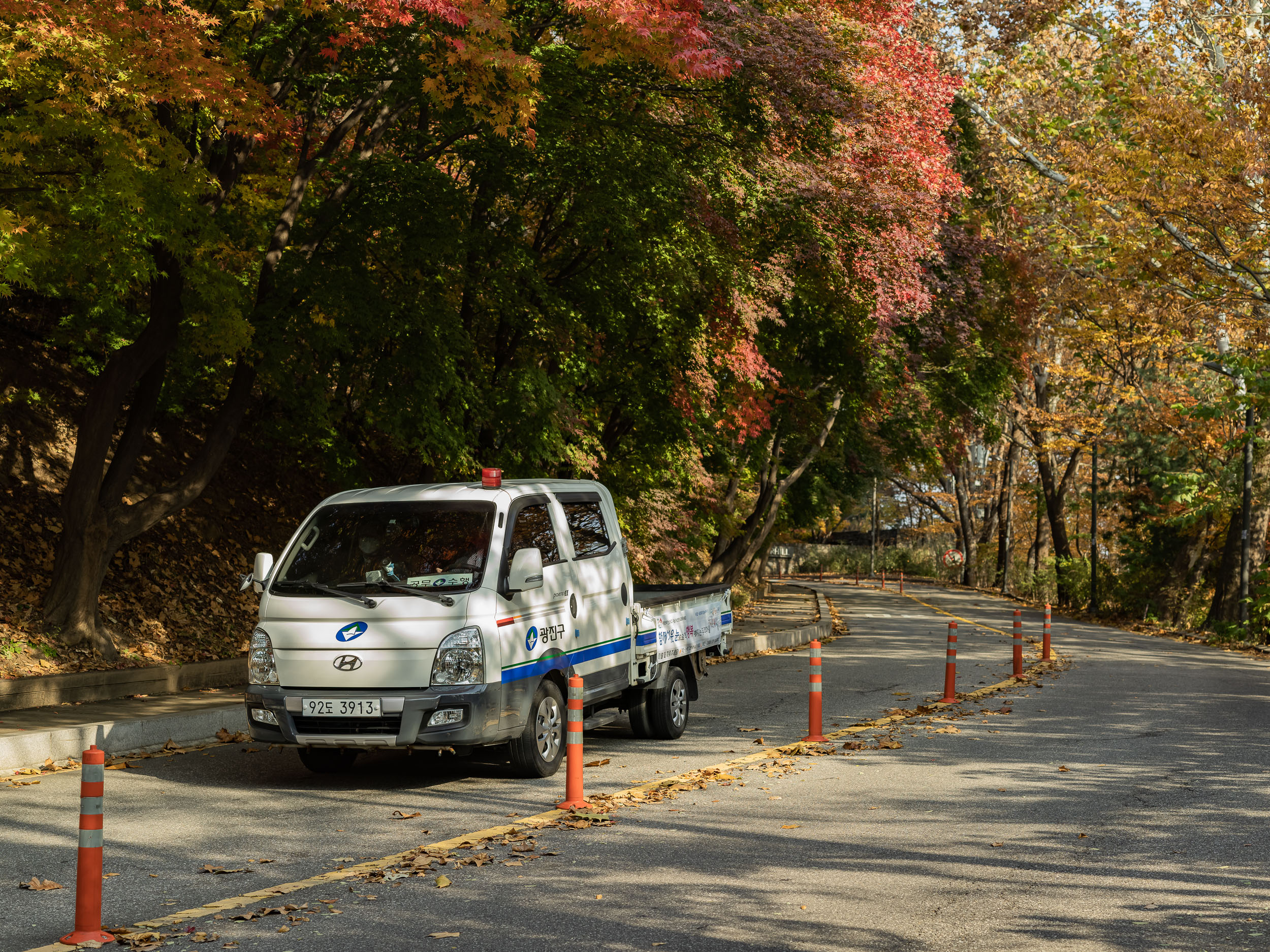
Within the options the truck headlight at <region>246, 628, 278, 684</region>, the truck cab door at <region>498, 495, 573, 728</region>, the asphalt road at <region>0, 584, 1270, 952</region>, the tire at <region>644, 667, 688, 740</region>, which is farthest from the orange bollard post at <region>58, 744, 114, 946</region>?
the tire at <region>644, 667, 688, 740</region>

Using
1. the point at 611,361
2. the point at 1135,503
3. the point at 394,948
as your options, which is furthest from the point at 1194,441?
the point at 394,948

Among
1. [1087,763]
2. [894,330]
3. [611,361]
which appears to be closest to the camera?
[1087,763]

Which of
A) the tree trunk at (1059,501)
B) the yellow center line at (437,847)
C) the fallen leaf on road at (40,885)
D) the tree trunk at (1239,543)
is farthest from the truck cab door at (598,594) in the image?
the tree trunk at (1059,501)

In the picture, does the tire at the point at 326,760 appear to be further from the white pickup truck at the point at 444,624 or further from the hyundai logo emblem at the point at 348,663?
the hyundai logo emblem at the point at 348,663

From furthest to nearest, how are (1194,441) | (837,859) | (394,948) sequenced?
(1194,441), (837,859), (394,948)

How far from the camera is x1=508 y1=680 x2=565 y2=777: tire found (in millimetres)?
9281

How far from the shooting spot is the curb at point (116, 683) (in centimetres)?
1198

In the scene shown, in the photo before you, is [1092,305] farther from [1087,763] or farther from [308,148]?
[1087,763]

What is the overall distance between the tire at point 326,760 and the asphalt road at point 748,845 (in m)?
0.16

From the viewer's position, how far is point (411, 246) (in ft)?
47.8

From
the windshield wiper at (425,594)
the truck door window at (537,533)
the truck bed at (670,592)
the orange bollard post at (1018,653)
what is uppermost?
the truck door window at (537,533)

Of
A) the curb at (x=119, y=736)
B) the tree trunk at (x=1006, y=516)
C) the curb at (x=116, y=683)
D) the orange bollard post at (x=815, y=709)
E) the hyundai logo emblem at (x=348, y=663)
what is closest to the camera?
the hyundai logo emblem at (x=348, y=663)

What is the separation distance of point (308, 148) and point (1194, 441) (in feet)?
90.0

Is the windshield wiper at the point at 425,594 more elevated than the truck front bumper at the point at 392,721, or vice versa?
the windshield wiper at the point at 425,594
